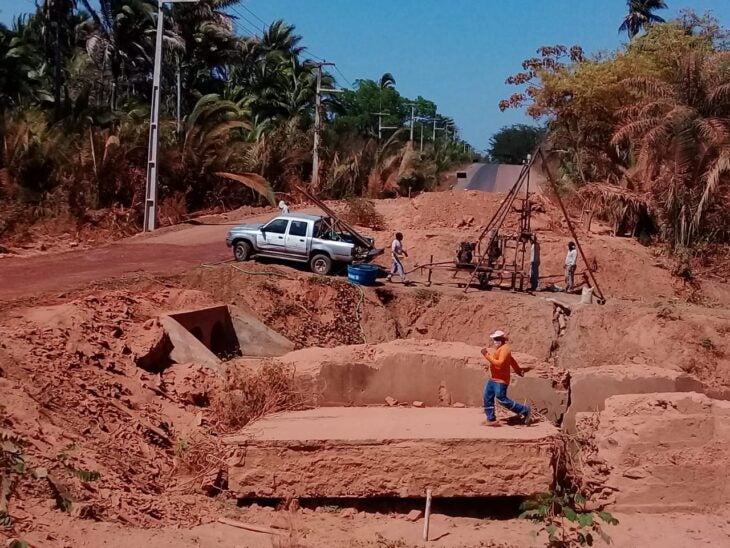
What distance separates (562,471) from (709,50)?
21.1m

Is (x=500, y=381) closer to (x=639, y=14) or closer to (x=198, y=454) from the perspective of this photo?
(x=198, y=454)

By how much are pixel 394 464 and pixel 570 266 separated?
11.7m

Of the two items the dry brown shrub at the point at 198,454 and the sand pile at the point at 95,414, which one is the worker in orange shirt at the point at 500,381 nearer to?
Result: the dry brown shrub at the point at 198,454

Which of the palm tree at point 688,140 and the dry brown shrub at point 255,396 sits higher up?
the palm tree at point 688,140

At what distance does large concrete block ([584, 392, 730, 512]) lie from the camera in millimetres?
10688

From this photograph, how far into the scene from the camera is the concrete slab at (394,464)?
10000 mm

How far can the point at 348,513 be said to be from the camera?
10203 millimetres

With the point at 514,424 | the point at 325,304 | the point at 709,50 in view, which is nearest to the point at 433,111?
the point at 709,50

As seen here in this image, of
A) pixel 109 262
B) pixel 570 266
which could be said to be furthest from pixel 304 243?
pixel 570 266

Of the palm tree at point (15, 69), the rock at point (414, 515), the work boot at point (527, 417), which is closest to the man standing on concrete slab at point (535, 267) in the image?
the work boot at point (527, 417)

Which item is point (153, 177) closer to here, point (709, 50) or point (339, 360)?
point (339, 360)

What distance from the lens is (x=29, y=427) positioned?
32.1 ft

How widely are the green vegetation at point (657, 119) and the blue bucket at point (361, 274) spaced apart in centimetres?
1014

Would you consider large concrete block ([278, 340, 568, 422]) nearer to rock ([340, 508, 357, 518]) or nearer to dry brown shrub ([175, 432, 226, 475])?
dry brown shrub ([175, 432, 226, 475])
